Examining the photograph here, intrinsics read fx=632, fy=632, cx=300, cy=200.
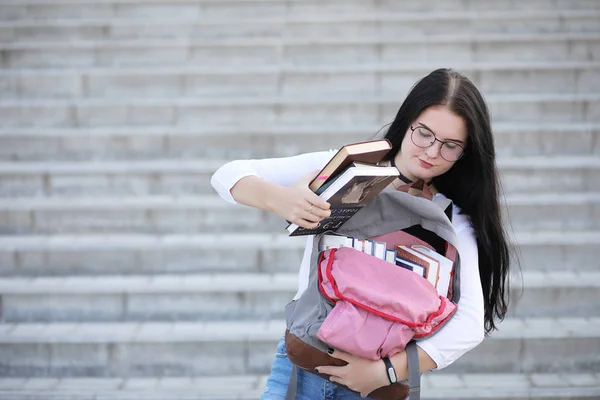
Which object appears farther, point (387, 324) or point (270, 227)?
point (270, 227)

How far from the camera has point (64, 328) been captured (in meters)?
3.21

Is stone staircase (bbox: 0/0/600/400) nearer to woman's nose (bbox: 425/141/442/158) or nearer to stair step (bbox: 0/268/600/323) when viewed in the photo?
stair step (bbox: 0/268/600/323)

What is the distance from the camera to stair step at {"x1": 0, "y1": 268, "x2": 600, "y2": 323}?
3.28 metres

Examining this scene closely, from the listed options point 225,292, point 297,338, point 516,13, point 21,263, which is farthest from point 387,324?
point 516,13

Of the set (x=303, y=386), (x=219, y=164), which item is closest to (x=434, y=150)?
→ (x=303, y=386)

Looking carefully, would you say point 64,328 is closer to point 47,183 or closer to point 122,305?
point 122,305

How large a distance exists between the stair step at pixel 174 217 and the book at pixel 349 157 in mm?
2322

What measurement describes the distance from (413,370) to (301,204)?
43 cm

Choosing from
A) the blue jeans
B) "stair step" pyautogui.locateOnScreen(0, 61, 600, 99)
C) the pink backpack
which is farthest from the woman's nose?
"stair step" pyautogui.locateOnScreen(0, 61, 600, 99)

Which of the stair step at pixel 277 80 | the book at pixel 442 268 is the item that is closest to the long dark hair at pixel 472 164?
the book at pixel 442 268

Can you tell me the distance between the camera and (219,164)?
12.7ft

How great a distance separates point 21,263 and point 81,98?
135 cm

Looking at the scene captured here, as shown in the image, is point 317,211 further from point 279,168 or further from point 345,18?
point 345,18

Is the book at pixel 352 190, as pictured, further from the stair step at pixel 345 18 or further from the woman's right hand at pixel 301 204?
the stair step at pixel 345 18
